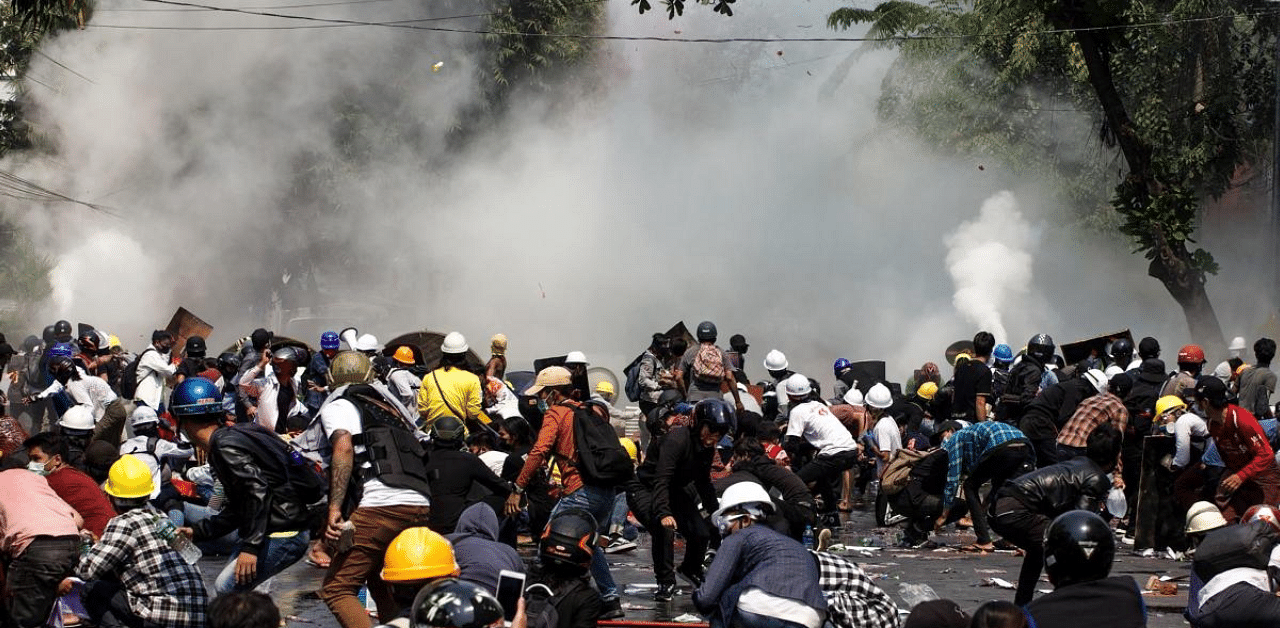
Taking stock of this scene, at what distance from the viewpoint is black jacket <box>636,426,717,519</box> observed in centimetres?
840

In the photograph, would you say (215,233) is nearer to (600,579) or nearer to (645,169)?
(645,169)

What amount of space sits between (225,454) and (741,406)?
26.0 feet

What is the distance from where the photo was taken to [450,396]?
1048 cm

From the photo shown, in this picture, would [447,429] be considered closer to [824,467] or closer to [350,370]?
[350,370]

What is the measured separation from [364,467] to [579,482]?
2884 millimetres

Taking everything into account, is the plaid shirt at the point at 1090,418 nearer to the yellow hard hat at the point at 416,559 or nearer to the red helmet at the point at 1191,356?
the red helmet at the point at 1191,356

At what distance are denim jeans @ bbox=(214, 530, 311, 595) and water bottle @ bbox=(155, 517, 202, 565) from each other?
156 millimetres

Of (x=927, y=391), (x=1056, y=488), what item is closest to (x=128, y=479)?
(x=1056, y=488)

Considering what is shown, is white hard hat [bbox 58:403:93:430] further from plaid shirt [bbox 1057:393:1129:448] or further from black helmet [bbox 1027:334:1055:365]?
black helmet [bbox 1027:334:1055:365]

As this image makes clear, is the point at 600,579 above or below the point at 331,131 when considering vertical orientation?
below

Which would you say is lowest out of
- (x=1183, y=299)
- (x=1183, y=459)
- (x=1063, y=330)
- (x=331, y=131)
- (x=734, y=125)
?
(x=1183, y=459)

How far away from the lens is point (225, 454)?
19.9 ft

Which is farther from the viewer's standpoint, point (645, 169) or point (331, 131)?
point (645, 169)

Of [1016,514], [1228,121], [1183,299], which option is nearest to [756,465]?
[1016,514]
